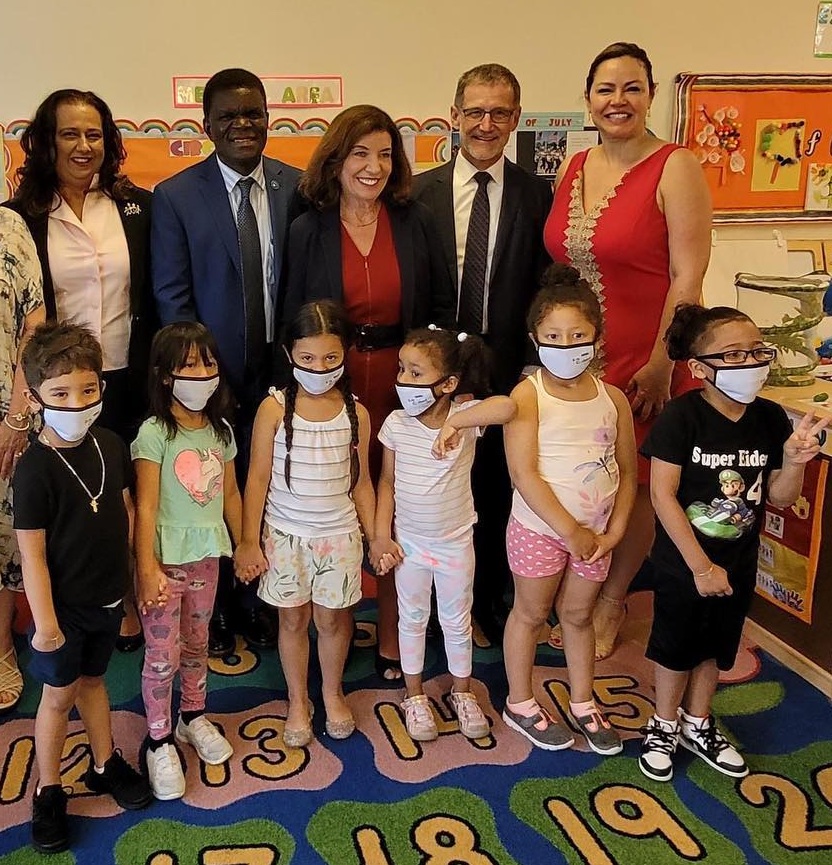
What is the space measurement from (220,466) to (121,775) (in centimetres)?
71

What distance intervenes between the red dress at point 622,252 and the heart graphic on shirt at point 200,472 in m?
0.98

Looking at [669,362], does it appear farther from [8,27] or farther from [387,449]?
[8,27]

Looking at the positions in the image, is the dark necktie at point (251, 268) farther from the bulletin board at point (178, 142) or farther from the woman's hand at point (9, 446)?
the bulletin board at point (178, 142)

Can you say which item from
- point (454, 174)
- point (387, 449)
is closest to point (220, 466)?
point (387, 449)

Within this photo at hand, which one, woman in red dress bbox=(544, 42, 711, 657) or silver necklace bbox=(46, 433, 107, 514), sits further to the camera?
woman in red dress bbox=(544, 42, 711, 657)

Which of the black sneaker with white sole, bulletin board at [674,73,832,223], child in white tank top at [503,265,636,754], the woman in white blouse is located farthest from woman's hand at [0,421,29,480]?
bulletin board at [674,73,832,223]

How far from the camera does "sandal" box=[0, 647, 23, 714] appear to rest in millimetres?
2234

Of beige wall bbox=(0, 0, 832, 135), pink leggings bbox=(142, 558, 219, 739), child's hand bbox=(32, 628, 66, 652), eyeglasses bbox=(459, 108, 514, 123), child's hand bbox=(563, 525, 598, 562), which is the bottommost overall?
pink leggings bbox=(142, 558, 219, 739)

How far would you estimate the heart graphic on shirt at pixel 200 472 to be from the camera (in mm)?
1910

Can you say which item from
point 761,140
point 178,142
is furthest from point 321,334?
point 761,140

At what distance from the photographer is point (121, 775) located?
6.29ft

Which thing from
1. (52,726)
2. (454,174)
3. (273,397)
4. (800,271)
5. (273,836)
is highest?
(454,174)

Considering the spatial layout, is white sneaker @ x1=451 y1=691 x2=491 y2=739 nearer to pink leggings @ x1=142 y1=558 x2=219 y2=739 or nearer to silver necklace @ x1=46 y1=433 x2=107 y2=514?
pink leggings @ x1=142 y1=558 x2=219 y2=739

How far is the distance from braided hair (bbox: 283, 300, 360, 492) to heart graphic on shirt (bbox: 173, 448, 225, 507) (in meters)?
0.16
